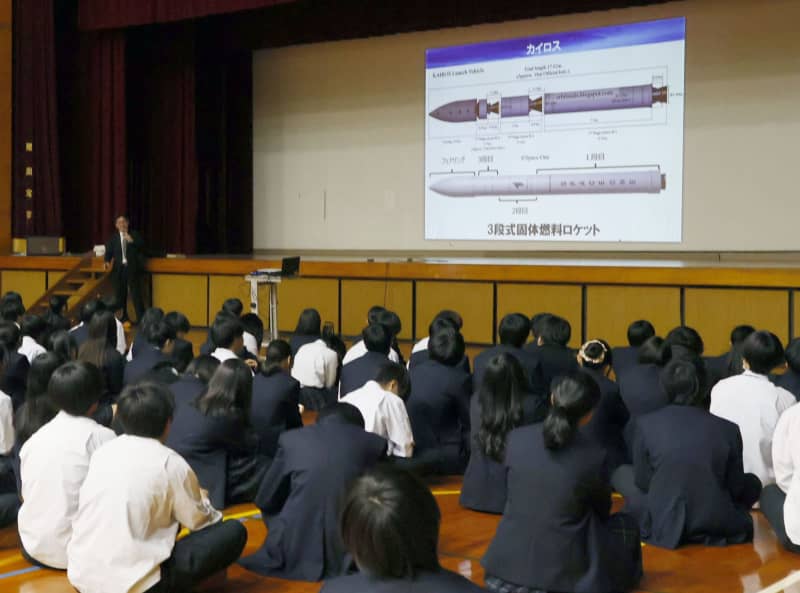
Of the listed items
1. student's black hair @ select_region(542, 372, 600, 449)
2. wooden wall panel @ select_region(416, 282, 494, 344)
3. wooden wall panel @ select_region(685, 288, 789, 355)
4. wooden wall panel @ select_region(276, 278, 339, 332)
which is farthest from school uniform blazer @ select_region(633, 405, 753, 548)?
wooden wall panel @ select_region(276, 278, 339, 332)

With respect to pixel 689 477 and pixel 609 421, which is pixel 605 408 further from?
pixel 689 477

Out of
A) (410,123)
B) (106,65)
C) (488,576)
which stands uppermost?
(106,65)

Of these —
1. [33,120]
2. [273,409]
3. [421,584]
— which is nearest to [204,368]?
[273,409]

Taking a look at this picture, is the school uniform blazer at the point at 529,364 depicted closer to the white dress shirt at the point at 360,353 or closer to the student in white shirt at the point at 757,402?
the white dress shirt at the point at 360,353

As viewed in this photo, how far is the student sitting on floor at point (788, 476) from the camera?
135 inches

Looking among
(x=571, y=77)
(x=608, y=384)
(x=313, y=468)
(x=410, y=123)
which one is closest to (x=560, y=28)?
(x=571, y=77)

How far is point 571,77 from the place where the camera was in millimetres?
9812

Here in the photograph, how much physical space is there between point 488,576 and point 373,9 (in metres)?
8.69

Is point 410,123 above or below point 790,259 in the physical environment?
above

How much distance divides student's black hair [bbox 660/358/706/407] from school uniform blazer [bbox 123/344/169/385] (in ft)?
8.85

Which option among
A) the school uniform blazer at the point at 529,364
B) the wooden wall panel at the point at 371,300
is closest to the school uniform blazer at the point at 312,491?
the school uniform blazer at the point at 529,364

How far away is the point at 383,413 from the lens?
4121 millimetres

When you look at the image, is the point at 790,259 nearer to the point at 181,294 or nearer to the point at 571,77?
the point at 571,77

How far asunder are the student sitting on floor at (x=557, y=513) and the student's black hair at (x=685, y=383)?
0.68m
